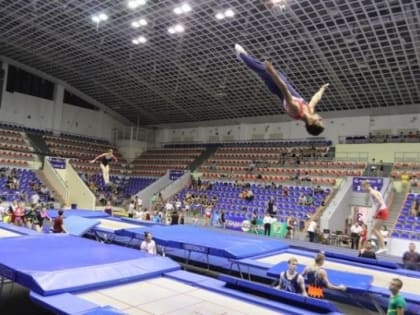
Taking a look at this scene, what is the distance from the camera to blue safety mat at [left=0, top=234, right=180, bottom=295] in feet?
19.8

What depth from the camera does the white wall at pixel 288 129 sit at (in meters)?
21.2

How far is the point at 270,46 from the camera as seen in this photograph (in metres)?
18.1

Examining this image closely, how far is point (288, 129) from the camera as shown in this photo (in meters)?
25.5

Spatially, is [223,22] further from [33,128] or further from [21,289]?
[33,128]

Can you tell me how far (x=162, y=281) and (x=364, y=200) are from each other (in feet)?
44.3

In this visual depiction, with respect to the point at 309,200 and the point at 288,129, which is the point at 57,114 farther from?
the point at 309,200

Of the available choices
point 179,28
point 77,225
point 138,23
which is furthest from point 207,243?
point 138,23

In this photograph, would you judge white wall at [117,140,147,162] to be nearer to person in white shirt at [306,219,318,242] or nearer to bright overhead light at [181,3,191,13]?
bright overhead light at [181,3,191,13]

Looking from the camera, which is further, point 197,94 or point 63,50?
point 197,94

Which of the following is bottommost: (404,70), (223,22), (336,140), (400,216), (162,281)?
(162,281)

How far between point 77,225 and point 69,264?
581cm

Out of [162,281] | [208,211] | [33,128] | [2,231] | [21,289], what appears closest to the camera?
[162,281]

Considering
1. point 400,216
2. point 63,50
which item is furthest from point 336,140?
point 63,50

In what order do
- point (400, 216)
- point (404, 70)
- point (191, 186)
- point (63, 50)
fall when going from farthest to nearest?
point (191, 186) → point (63, 50) → point (404, 70) → point (400, 216)
